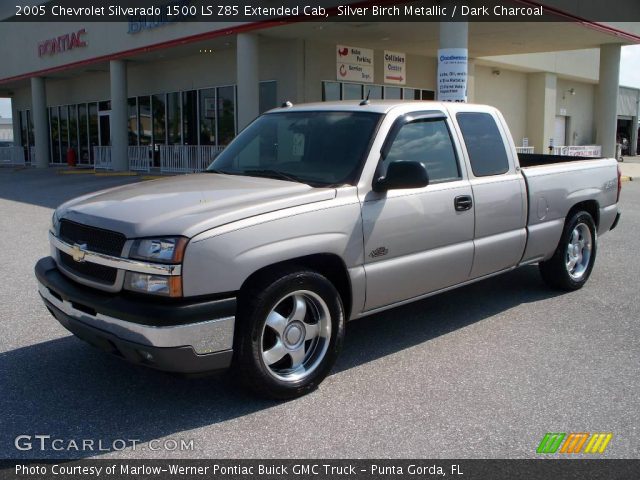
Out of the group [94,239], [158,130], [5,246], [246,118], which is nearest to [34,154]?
[158,130]

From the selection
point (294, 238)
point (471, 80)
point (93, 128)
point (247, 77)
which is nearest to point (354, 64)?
point (247, 77)

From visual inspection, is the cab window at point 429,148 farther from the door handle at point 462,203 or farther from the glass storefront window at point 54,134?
the glass storefront window at point 54,134

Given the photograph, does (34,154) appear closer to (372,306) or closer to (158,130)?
(158,130)

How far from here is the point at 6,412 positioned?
154 inches

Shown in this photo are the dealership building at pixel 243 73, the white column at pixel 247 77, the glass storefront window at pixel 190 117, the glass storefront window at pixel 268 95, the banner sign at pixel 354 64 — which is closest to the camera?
the white column at pixel 247 77

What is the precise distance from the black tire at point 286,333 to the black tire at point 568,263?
318cm

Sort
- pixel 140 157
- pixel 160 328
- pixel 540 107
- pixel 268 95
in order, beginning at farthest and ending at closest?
1. pixel 540 107
2. pixel 140 157
3. pixel 268 95
4. pixel 160 328

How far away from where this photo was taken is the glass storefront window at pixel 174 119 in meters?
23.9

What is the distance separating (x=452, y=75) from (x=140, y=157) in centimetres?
1427

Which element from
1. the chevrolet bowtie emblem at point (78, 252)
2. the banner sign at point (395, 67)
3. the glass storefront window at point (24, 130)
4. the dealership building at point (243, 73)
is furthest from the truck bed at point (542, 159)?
the glass storefront window at point (24, 130)

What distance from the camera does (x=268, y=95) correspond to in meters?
20.5

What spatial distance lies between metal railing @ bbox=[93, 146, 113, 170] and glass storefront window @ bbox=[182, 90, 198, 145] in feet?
14.0

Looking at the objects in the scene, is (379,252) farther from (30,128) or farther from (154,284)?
(30,128)

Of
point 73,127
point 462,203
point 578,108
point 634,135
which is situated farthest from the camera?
point 634,135
